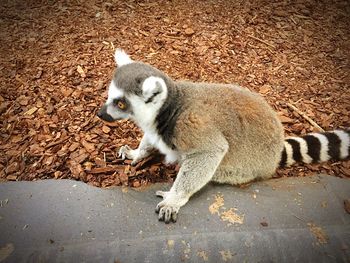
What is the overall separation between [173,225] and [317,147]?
1803 mm

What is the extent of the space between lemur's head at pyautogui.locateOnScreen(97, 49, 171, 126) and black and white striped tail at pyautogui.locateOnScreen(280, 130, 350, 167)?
155 cm

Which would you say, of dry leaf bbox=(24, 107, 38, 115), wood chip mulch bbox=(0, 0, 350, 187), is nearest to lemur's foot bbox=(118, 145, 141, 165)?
wood chip mulch bbox=(0, 0, 350, 187)

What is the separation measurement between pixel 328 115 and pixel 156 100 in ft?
8.22

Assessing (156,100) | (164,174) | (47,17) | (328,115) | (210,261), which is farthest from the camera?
(47,17)

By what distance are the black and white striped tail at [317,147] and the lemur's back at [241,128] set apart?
0.19 m

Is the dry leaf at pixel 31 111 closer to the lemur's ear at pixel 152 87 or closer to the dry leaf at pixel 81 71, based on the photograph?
the dry leaf at pixel 81 71

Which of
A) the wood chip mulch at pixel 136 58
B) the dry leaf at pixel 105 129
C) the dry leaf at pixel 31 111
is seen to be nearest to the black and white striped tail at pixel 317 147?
the wood chip mulch at pixel 136 58

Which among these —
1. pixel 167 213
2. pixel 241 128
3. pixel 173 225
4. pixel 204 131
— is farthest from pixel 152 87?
pixel 173 225

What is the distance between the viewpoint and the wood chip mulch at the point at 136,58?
3.54m

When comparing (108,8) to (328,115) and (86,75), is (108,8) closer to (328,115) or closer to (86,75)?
(86,75)

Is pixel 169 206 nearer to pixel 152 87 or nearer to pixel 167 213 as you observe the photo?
pixel 167 213

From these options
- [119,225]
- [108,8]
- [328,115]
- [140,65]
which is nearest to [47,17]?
[108,8]

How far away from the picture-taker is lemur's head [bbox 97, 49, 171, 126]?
2.82 meters

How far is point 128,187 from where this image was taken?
312 cm
